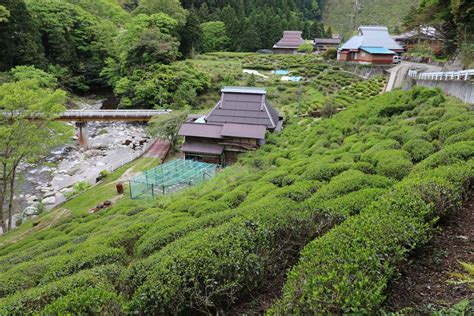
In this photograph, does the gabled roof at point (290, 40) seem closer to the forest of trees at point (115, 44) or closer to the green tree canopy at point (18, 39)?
the forest of trees at point (115, 44)

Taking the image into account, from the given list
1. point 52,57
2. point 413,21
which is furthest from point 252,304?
point 52,57

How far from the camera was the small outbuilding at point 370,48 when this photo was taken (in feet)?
141

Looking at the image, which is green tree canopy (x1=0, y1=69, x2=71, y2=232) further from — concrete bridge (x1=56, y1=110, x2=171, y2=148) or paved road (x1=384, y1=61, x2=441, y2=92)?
paved road (x1=384, y1=61, x2=441, y2=92)

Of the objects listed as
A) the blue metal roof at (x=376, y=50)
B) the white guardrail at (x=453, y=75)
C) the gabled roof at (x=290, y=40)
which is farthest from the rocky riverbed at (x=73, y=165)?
the gabled roof at (x=290, y=40)

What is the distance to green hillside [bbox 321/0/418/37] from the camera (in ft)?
258

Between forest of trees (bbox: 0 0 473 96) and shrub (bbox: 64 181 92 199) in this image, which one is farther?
forest of trees (bbox: 0 0 473 96)

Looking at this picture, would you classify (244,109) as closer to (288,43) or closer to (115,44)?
(115,44)

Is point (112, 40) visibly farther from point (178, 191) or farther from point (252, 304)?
point (252, 304)

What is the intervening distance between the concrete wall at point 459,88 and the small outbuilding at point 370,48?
83.3ft

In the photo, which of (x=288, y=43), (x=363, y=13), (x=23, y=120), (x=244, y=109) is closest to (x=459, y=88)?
(x=244, y=109)

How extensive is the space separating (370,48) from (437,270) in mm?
45620

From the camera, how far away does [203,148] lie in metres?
25.1

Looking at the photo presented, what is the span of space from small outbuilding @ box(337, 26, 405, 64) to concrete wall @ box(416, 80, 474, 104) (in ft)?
83.3

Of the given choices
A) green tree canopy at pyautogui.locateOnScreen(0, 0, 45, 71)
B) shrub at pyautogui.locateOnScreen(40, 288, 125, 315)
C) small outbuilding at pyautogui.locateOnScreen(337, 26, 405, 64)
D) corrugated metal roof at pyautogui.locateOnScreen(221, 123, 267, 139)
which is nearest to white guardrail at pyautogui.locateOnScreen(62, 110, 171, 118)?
corrugated metal roof at pyautogui.locateOnScreen(221, 123, 267, 139)
